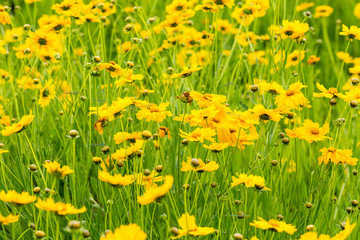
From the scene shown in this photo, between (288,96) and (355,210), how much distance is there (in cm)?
35

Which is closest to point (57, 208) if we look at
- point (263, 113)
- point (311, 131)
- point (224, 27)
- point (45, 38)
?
point (263, 113)

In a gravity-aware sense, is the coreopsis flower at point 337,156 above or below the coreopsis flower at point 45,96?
below

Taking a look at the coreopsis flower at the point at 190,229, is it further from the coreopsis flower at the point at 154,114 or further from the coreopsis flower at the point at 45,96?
the coreopsis flower at the point at 45,96

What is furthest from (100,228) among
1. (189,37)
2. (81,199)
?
(189,37)

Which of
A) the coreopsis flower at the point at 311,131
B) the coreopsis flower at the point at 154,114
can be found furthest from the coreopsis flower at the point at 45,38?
the coreopsis flower at the point at 311,131

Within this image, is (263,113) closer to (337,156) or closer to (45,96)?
(337,156)

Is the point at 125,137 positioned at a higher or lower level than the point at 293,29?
lower

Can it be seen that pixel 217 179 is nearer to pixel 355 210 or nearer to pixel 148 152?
pixel 148 152

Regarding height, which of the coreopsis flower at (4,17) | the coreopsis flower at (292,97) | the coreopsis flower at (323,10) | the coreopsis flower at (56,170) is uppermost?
the coreopsis flower at (4,17)

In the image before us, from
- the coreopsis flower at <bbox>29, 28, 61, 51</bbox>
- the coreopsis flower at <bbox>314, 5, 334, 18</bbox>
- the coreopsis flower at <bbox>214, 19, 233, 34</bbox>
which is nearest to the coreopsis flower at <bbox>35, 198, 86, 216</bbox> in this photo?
the coreopsis flower at <bbox>29, 28, 61, 51</bbox>

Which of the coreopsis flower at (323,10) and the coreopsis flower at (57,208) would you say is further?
the coreopsis flower at (323,10)

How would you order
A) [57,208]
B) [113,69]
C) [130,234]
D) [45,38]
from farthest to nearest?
[45,38], [113,69], [57,208], [130,234]

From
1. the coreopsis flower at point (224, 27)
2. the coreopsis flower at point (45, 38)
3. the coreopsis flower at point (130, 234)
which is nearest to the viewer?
the coreopsis flower at point (130, 234)

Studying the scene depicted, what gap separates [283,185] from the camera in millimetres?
1572
